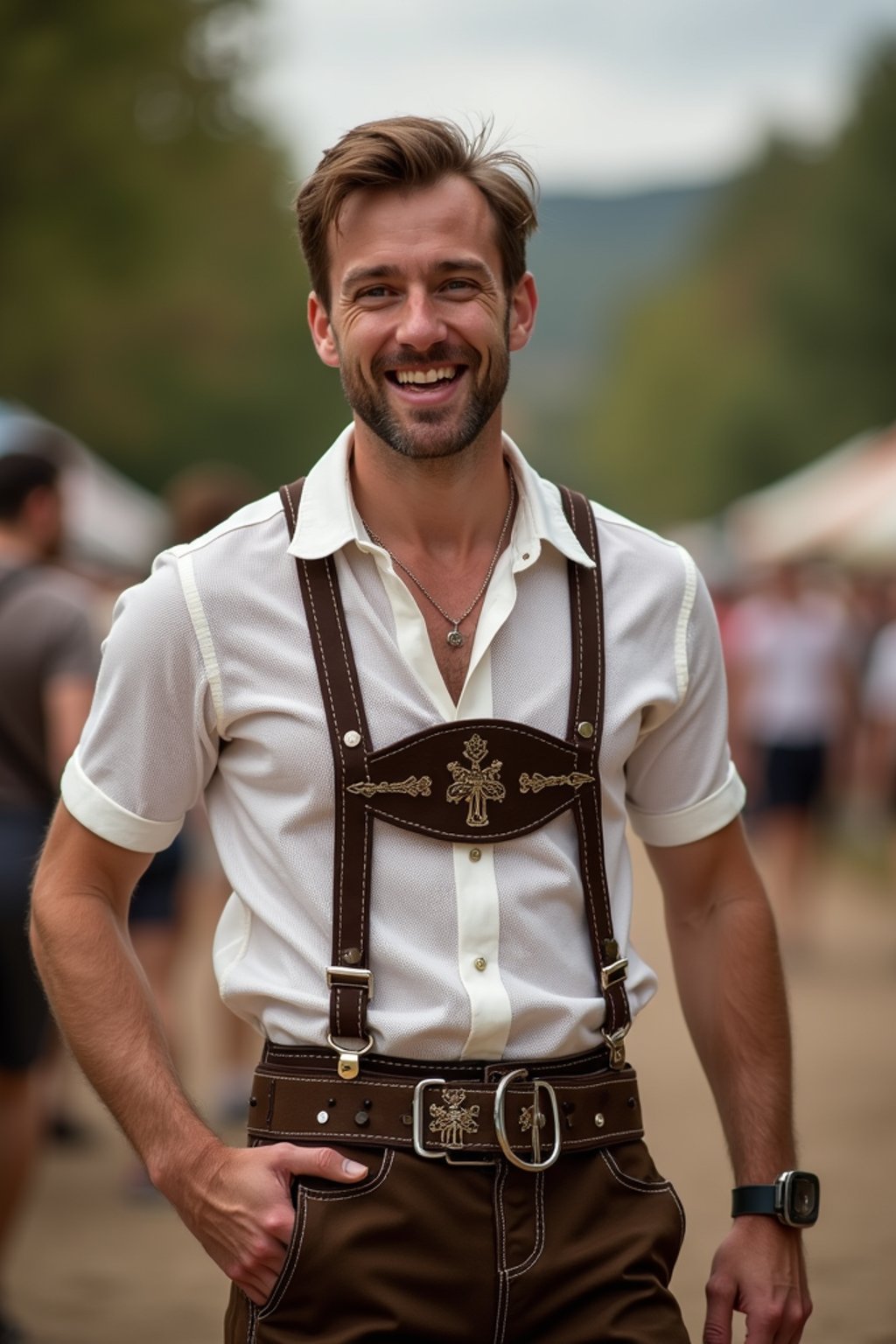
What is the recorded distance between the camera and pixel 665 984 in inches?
430

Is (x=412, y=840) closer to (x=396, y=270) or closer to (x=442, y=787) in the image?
(x=442, y=787)

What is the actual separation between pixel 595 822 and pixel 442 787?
0.78 ft

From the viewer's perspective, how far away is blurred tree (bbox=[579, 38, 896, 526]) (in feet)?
→ 145

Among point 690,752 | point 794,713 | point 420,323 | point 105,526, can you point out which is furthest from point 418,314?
point 105,526

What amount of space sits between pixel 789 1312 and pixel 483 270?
5.01ft

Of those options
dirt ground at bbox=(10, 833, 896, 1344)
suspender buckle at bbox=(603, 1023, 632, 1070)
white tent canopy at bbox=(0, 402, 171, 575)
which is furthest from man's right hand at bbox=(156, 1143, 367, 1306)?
white tent canopy at bbox=(0, 402, 171, 575)

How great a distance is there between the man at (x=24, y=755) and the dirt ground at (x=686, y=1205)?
1.62 ft

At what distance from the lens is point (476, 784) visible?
9.27ft

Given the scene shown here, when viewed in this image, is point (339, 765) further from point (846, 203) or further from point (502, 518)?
point (846, 203)

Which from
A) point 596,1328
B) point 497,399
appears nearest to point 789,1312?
point 596,1328

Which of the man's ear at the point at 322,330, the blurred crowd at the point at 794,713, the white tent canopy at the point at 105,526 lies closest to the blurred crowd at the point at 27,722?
the man's ear at the point at 322,330

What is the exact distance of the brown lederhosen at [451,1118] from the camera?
2.72 m

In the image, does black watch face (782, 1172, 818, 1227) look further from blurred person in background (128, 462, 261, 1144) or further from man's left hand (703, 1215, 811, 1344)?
blurred person in background (128, 462, 261, 1144)

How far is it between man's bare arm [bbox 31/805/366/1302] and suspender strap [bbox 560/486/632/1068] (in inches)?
17.0
